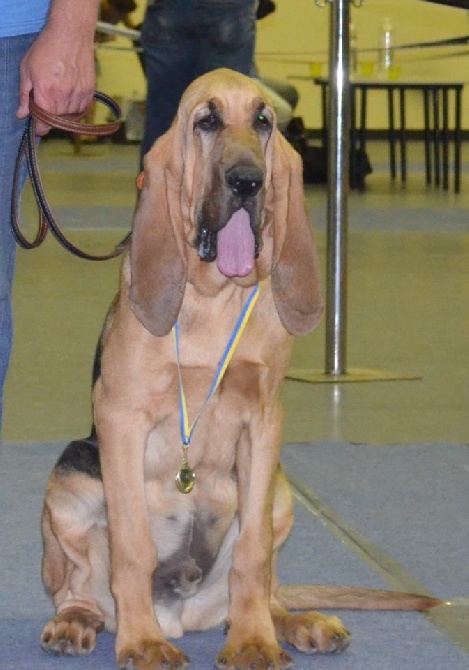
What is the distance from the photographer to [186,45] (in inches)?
210

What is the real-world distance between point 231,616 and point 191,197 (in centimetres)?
83

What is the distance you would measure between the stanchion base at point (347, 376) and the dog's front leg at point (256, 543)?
2827 millimetres

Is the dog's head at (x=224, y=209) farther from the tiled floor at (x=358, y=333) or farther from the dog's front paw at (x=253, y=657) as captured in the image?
the tiled floor at (x=358, y=333)

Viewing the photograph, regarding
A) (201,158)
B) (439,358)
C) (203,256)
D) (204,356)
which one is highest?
(201,158)

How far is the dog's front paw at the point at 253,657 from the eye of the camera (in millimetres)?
2758

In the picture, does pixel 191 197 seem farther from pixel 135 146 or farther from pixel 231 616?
pixel 135 146

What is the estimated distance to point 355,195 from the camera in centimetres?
1377

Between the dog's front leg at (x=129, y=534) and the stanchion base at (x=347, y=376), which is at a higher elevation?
the dog's front leg at (x=129, y=534)

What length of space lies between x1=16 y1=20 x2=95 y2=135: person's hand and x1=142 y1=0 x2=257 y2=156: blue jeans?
2.51 m

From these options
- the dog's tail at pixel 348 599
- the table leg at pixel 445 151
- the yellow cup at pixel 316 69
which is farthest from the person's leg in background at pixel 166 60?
the yellow cup at pixel 316 69

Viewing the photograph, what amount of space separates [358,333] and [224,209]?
3955mm

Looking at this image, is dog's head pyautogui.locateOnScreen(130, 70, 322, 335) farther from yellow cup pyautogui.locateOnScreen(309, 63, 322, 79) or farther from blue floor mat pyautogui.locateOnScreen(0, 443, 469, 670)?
yellow cup pyautogui.locateOnScreen(309, 63, 322, 79)

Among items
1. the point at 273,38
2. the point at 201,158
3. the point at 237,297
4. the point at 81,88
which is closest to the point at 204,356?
the point at 237,297

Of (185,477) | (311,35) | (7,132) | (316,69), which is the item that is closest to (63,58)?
(7,132)
